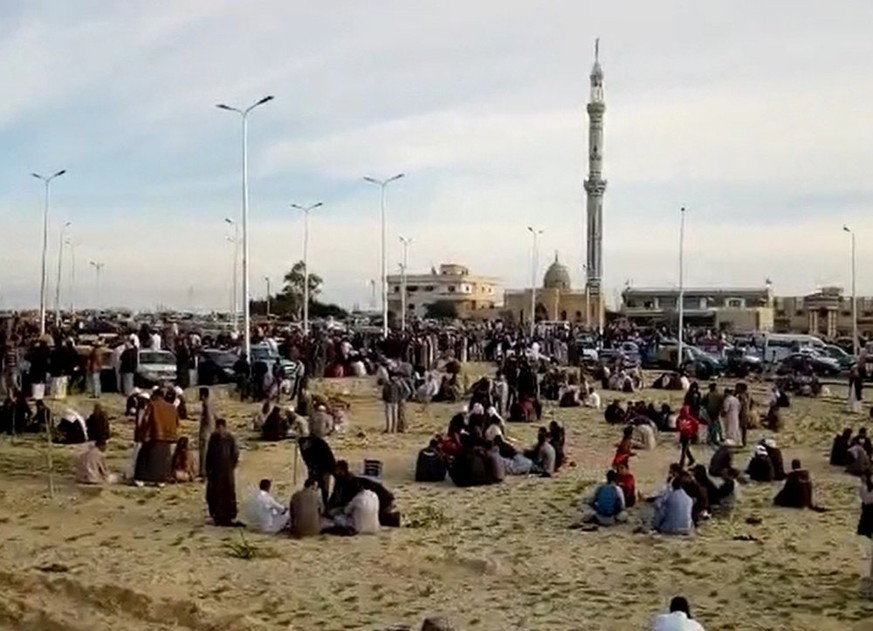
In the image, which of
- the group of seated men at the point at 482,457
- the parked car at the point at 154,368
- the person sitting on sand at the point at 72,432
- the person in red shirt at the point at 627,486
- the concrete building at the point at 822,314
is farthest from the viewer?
the concrete building at the point at 822,314

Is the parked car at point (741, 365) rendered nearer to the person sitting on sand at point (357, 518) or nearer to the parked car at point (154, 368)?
the parked car at point (154, 368)

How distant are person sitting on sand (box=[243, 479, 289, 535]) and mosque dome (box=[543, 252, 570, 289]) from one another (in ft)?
373

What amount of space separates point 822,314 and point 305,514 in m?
96.3

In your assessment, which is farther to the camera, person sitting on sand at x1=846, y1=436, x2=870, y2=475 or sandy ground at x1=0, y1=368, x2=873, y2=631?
person sitting on sand at x1=846, y1=436, x2=870, y2=475

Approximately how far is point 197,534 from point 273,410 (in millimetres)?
7547

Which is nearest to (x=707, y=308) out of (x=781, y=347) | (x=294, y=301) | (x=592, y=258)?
(x=592, y=258)

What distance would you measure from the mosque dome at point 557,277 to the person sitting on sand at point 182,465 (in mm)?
111083

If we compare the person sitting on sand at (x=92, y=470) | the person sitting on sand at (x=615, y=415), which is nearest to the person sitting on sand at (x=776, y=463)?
the person sitting on sand at (x=615, y=415)

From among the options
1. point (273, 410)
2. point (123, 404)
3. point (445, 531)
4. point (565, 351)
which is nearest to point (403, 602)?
point (445, 531)

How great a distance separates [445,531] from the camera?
14492 mm

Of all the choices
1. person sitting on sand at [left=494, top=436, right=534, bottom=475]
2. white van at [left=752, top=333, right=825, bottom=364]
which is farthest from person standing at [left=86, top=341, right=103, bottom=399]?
white van at [left=752, top=333, right=825, bottom=364]

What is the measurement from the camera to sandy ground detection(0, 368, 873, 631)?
36.5 feet

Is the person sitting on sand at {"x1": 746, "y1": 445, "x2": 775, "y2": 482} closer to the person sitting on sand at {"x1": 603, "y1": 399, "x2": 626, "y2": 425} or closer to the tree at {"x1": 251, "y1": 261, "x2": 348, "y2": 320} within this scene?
the person sitting on sand at {"x1": 603, "y1": 399, "x2": 626, "y2": 425}

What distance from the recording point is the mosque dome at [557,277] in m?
129
